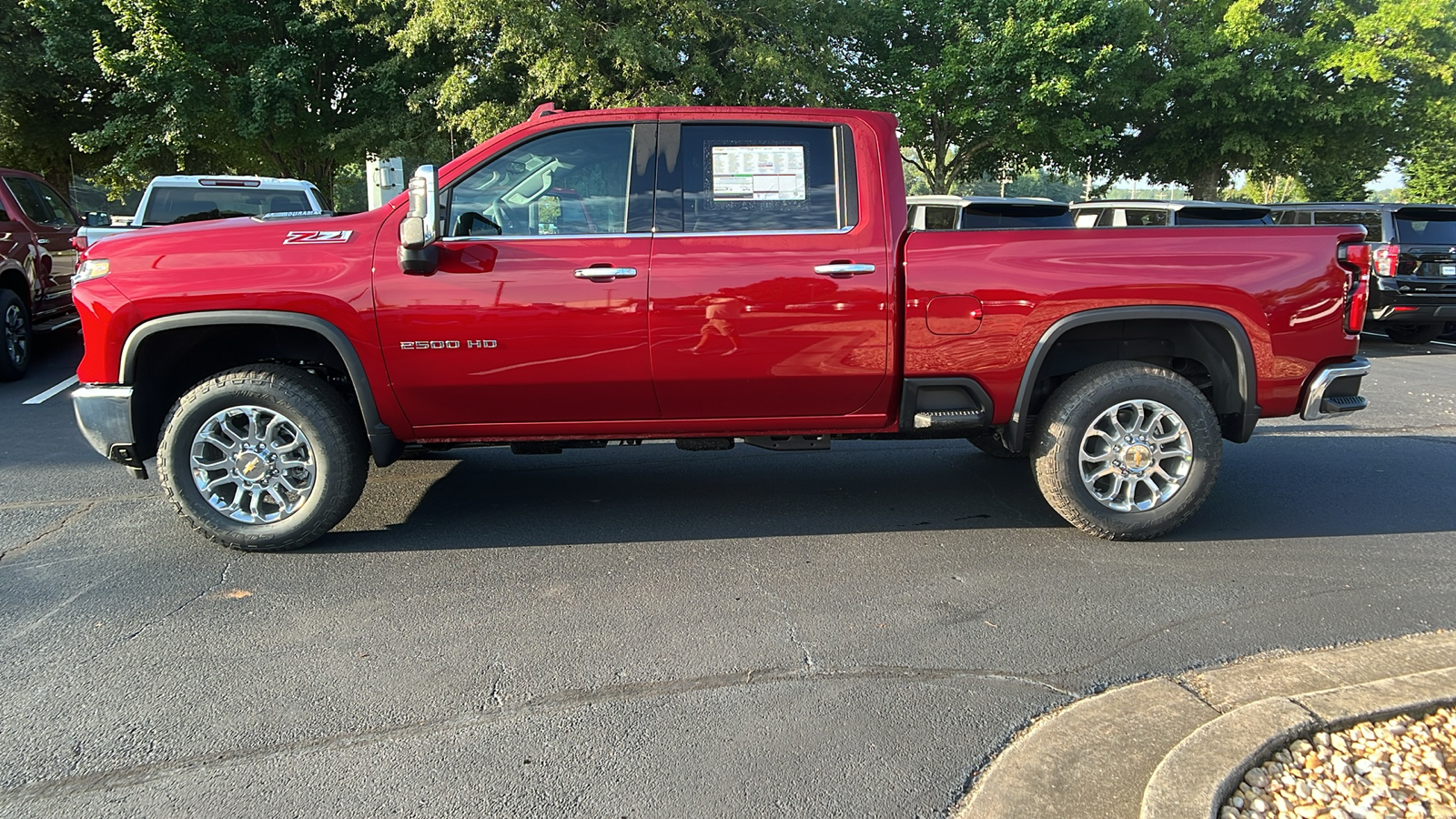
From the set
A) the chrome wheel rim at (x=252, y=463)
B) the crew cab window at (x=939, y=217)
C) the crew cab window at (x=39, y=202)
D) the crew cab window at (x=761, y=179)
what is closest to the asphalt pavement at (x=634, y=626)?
the chrome wheel rim at (x=252, y=463)

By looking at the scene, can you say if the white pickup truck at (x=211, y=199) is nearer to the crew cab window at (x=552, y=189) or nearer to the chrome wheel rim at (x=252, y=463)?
the chrome wheel rim at (x=252, y=463)

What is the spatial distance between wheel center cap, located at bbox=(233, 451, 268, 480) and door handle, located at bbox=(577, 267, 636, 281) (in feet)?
5.53

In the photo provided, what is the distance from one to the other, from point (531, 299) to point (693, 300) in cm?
71

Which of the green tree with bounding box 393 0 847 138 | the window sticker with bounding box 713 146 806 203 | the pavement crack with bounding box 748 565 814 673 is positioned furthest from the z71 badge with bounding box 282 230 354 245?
the green tree with bounding box 393 0 847 138

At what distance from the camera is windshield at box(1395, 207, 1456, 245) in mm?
11000

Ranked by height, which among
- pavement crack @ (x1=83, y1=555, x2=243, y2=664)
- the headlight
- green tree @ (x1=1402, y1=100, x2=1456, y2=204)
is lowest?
pavement crack @ (x1=83, y1=555, x2=243, y2=664)

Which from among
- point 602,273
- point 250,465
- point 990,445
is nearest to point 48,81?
point 250,465

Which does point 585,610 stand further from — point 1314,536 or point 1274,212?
point 1274,212

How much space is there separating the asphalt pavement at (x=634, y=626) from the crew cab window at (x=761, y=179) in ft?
5.02

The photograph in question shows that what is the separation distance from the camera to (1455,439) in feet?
21.4

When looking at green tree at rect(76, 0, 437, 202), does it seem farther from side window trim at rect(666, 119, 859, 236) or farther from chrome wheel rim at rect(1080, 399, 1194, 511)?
chrome wheel rim at rect(1080, 399, 1194, 511)

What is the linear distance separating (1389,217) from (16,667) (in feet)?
44.6

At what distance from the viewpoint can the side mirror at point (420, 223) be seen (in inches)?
146

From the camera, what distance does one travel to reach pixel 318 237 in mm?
4039
